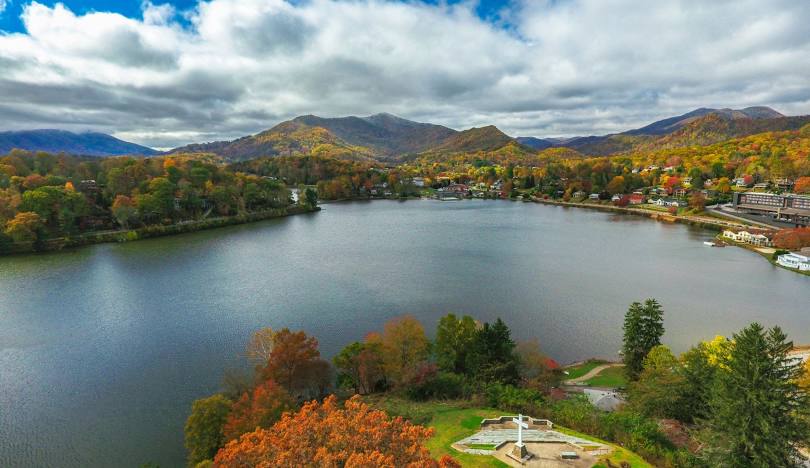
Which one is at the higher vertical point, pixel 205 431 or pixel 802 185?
pixel 802 185

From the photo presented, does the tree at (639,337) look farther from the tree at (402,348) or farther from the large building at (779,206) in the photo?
the large building at (779,206)

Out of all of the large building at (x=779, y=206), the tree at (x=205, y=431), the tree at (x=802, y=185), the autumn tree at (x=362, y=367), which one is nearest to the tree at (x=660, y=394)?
the autumn tree at (x=362, y=367)

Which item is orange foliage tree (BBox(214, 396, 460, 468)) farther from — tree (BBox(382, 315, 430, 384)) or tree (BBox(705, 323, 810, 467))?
tree (BBox(382, 315, 430, 384))

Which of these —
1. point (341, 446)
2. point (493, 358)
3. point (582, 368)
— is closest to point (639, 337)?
point (582, 368)

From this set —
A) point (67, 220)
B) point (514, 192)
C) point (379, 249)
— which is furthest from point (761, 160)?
point (67, 220)

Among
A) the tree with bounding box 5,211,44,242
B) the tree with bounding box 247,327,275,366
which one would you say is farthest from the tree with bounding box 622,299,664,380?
the tree with bounding box 5,211,44,242

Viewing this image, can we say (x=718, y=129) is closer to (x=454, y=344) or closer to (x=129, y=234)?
(x=454, y=344)
